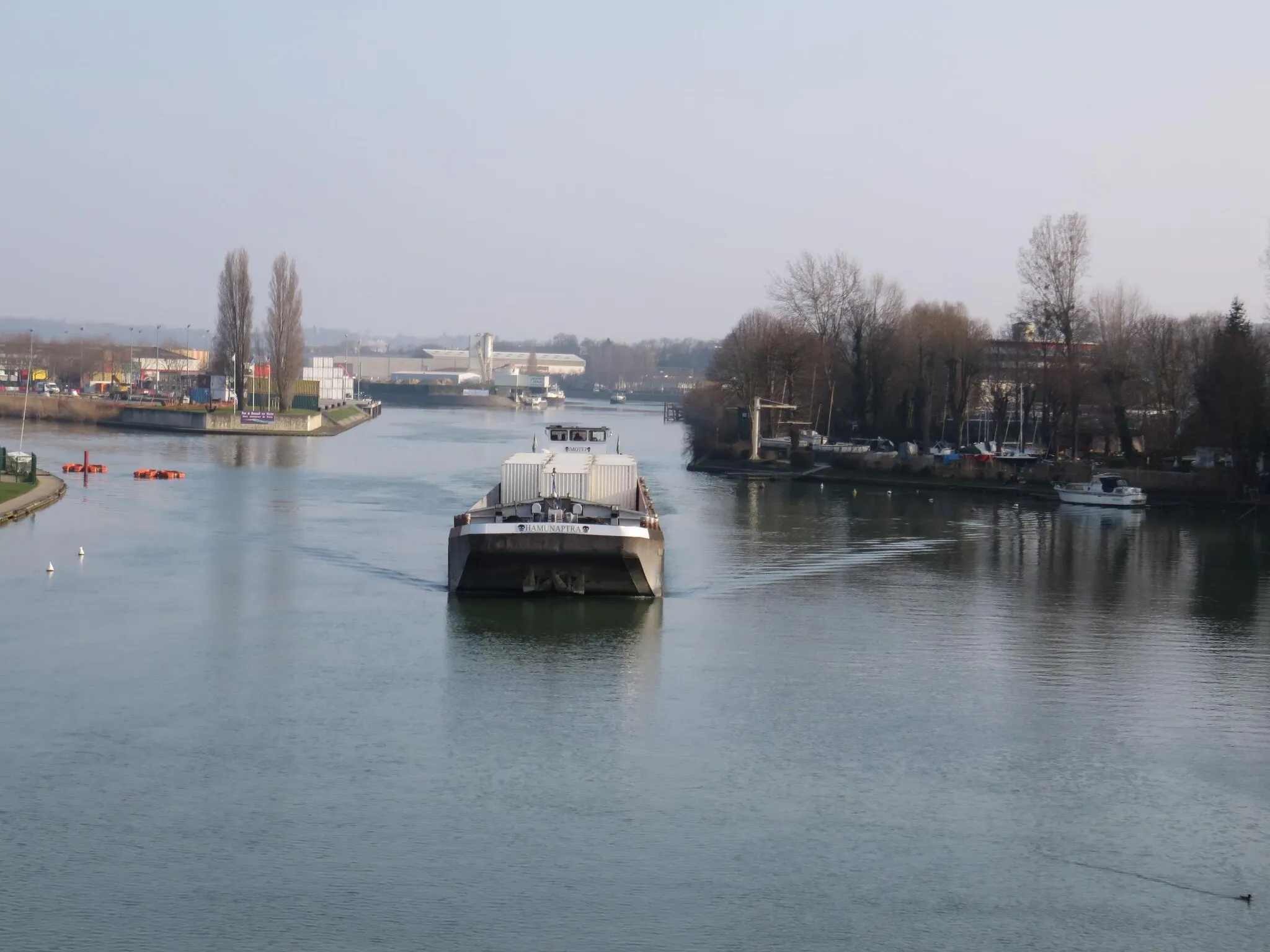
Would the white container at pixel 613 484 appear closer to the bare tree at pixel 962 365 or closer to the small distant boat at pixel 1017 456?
the small distant boat at pixel 1017 456

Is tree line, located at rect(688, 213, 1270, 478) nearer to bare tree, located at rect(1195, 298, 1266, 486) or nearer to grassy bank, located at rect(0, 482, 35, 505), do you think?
bare tree, located at rect(1195, 298, 1266, 486)

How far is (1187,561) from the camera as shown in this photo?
91.8 feet

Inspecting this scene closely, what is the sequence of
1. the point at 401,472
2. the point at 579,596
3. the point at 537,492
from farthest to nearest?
the point at 401,472 → the point at 537,492 → the point at 579,596

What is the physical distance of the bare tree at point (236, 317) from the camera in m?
Answer: 70.1

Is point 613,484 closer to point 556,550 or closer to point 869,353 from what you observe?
point 556,550

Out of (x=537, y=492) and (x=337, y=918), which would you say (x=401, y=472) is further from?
(x=337, y=918)

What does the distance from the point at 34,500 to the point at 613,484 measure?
13884mm

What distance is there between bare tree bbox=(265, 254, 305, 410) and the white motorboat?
4587 cm

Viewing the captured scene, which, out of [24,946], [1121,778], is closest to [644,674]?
[1121,778]

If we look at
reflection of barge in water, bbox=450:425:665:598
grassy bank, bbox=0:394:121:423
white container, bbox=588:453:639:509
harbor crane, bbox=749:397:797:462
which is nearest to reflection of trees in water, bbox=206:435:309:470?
grassy bank, bbox=0:394:121:423

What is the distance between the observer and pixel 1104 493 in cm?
3794

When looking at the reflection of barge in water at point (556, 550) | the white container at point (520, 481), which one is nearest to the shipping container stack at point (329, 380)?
the white container at point (520, 481)

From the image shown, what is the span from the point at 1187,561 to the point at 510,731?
18.8 m

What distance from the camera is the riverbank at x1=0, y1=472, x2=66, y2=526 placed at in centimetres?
2797
